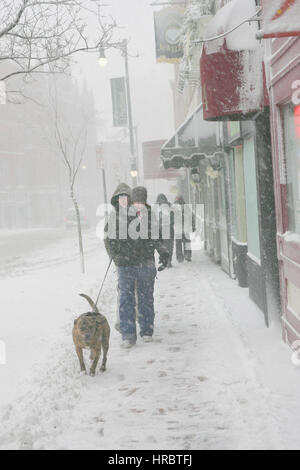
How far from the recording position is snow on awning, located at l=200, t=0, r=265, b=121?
6.55 metres

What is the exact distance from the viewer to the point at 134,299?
270 inches

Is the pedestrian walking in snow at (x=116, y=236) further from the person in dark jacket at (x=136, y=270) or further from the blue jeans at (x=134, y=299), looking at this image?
the blue jeans at (x=134, y=299)

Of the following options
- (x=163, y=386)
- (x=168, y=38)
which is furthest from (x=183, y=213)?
(x=163, y=386)

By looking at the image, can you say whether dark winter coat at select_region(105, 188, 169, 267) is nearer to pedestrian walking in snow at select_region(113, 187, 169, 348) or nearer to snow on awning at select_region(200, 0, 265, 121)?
pedestrian walking in snow at select_region(113, 187, 169, 348)

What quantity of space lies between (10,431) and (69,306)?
17.4ft

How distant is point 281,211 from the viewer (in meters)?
6.22

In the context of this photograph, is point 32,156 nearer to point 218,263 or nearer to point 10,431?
point 218,263

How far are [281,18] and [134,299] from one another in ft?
13.2

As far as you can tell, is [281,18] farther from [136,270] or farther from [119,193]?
[136,270]

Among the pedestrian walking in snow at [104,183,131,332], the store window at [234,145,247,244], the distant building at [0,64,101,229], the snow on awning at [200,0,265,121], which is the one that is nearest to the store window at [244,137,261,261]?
the store window at [234,145,247,244]

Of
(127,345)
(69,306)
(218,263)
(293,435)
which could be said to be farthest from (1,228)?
(293,435)

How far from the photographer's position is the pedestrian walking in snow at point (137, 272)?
674 cm

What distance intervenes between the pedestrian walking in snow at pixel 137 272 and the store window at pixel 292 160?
69.1 inches

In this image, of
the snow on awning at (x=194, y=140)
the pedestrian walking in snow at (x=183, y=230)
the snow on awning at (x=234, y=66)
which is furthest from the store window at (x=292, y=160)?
the pedestrian walking in snow at (x=183, y=230)
